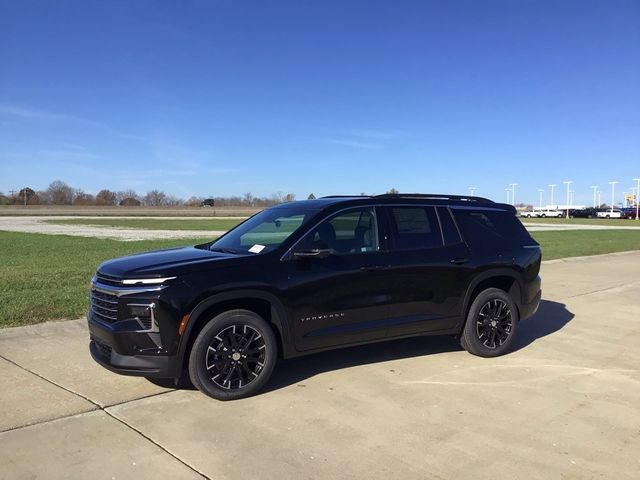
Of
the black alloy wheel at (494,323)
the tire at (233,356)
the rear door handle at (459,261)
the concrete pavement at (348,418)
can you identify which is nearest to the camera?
the concrete pavement at (348,418)

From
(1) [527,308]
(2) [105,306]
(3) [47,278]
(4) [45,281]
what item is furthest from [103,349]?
(3) [47,278]

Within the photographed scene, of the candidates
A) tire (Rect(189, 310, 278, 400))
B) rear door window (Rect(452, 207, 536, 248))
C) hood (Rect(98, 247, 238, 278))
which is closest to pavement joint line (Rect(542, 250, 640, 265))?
rear door window (Rect(452, 207, 536, 248))

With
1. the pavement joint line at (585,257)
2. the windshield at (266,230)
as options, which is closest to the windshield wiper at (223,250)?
the windshield at (266,230)

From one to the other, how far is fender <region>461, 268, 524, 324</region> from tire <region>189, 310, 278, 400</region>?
7.60 feet

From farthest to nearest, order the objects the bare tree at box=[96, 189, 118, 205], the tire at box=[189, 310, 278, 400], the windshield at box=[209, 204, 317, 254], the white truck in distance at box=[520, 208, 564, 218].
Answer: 1. the bare tree at box=[96, 189, 118, 205]
2. the white truck in distance at box=[520, 208, 564, 218]
3. the windshield at box=[209, 204, 317, 254]
4. the tire at box=[189, 310, 278, 400]

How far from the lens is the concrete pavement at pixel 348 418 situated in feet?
11.9

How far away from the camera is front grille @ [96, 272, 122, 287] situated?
15.2 feet

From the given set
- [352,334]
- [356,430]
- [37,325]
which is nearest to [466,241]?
[352,334]

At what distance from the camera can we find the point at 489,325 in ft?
20.6

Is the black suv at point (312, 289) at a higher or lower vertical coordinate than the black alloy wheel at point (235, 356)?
higher

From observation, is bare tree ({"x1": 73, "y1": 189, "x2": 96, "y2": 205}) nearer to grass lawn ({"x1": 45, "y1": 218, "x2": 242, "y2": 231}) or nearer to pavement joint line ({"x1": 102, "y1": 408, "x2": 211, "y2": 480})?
grass lawn ({"x1": 45, "y1": 218, "x2": 242, "y2": 231})

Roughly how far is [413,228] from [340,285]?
3.91ft

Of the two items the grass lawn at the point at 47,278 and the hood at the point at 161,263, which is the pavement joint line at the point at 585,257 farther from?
the hood at the point at 161,263

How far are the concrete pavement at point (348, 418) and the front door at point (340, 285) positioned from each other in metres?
0.49
